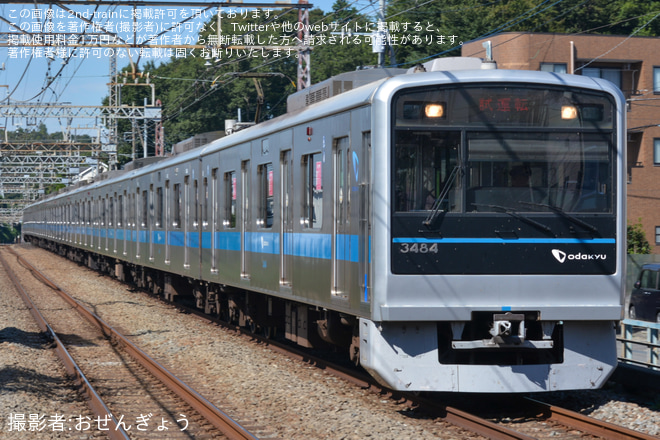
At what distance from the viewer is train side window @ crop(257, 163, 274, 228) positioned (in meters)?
11.0

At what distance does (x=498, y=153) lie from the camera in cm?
762

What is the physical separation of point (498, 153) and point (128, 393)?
181 inches

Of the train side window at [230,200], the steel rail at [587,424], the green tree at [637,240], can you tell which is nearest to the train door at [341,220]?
the steel rail at [587,424]

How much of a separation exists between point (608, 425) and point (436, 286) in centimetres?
166

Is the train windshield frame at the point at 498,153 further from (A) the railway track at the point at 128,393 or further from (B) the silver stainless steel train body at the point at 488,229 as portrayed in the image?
(A) the railway track at the point at 128,393

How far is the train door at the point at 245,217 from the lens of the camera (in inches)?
471

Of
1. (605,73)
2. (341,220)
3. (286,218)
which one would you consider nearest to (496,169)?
(341,220)

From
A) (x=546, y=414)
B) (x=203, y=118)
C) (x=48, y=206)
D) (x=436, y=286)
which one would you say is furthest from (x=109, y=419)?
(x=203, y=118)

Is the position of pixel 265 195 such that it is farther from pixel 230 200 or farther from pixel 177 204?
pixel 177 204

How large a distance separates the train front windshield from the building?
23837mm

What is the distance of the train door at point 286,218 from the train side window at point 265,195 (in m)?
0.46

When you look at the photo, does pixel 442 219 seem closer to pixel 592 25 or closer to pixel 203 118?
pixel 592 25

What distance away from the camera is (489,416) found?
7.94m

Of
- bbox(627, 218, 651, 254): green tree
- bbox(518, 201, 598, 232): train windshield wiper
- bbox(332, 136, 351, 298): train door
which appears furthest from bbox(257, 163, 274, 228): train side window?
bbox(627, 218, 651, 254): green tree
